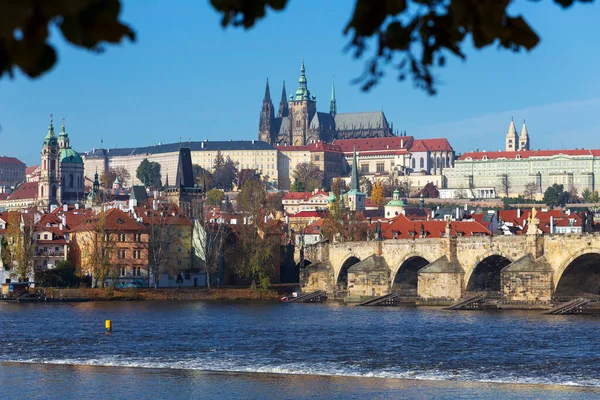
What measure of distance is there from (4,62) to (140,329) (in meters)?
47.0

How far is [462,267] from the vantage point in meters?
62.3

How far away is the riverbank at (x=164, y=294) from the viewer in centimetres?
7094

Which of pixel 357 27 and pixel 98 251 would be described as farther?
pixel 98 251

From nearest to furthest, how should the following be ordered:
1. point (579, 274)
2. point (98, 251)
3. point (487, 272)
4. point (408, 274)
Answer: point (579, 274) → point (487, 272) → point (408, 274) → point (98, 251)

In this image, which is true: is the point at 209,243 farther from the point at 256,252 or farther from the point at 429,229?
the point at 429,229

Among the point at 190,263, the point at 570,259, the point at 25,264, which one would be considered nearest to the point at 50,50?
the point at 570,259

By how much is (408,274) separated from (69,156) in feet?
411

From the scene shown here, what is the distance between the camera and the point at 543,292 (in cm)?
5644

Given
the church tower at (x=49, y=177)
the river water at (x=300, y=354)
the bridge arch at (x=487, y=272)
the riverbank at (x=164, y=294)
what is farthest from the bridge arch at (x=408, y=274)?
the church tower at (x=49, y=177)

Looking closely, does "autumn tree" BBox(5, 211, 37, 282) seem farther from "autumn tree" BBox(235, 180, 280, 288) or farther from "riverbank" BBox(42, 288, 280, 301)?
"autumn tree" BBox(235, 180, 280, 288)

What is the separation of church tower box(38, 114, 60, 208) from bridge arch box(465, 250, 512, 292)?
392 feet

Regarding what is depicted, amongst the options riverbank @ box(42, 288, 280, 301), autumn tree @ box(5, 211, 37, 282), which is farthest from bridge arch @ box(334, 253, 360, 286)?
autumn tree @ box(5, 211, 37, 282)

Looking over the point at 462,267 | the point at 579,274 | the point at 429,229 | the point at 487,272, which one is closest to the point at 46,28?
the point at 579,274

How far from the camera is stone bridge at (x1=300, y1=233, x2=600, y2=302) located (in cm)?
5594
